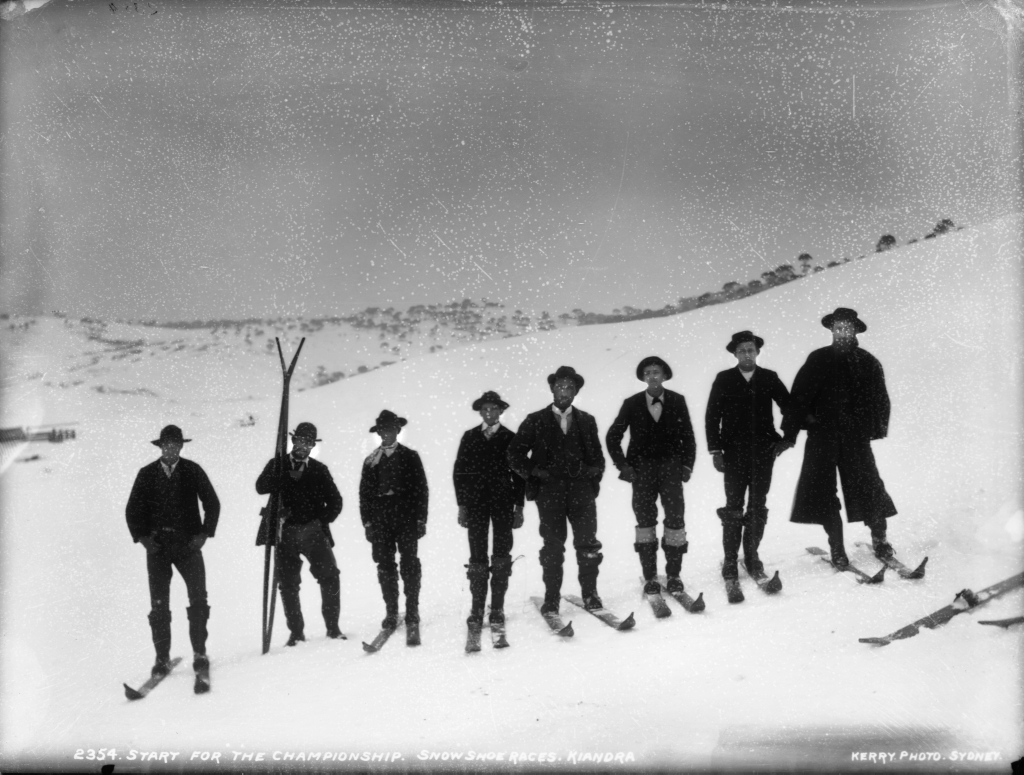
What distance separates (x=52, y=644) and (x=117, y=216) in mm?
2182

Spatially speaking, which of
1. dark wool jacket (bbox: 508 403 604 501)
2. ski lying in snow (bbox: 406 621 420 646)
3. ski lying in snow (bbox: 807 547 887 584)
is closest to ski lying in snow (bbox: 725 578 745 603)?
ski lying in snow (bbox: 807 547 887 584)

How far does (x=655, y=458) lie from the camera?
3.68 meters

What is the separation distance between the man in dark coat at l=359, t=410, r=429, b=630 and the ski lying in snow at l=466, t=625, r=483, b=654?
1.03ft

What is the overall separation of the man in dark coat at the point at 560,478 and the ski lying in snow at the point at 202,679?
1606 mm

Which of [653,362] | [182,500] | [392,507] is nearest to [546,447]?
[653,362]

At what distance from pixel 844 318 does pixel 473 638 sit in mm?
2501

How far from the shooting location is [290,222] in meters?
3.72

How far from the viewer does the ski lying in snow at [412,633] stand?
3.43 metres

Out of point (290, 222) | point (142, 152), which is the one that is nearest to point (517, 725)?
point (290, 222)

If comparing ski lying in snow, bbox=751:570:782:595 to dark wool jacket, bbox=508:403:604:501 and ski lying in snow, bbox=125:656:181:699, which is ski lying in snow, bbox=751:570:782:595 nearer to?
dark wool jacket, bbox=508:403:604:501

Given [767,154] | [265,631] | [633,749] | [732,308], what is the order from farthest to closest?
[732,308] → [767,154] → [265,631] → [633,749]

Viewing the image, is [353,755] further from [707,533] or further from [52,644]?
[707,533]

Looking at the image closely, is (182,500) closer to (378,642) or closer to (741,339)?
(378,642)

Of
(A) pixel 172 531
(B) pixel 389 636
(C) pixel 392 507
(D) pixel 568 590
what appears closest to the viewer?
(A) pixel 172 531
